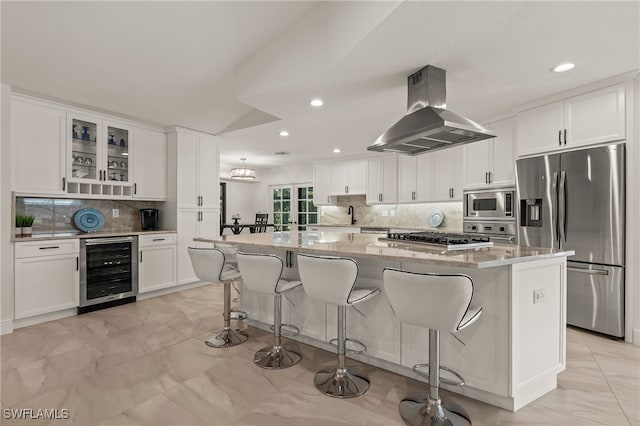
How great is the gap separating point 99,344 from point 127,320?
665 mm

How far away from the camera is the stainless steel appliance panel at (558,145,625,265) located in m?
2.89

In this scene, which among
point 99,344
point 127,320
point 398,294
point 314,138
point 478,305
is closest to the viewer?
point 398,294

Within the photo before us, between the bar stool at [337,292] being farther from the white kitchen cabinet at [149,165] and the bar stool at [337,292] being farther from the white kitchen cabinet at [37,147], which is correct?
the white kitchen cabinet at [149,165]

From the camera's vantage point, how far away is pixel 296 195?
8.28m

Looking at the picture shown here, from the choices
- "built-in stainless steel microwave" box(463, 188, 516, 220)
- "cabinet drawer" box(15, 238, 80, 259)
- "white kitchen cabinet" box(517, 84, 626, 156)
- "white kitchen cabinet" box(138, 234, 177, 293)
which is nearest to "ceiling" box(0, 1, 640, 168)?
"white kitchen cabinet" box(517, 84, 626, 156)

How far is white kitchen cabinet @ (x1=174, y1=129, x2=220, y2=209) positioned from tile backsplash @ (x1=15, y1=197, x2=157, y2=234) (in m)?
0.77

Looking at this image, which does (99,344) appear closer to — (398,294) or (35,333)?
(35,333)

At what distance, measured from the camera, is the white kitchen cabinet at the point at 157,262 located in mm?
4320

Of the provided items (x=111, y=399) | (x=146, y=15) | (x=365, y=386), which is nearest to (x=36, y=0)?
(x=146, y=15)

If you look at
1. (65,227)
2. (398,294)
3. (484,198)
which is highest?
(484,198)

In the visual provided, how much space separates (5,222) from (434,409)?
4199 millimetres

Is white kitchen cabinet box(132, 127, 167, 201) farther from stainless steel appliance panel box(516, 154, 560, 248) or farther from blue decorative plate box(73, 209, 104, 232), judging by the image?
stainless steel appliance panel box(516, 154, 560, 248)

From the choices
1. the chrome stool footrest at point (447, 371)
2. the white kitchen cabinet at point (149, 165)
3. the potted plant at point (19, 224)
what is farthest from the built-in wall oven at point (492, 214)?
the potted plant at point (19, 224)

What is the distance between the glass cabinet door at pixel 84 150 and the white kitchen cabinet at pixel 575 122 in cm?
520
